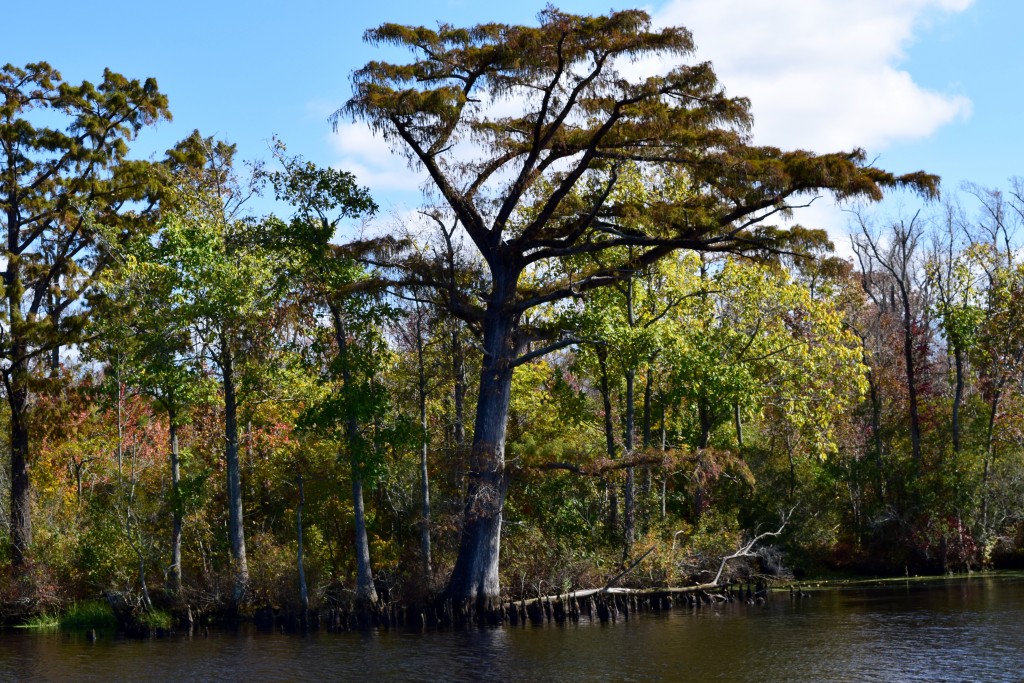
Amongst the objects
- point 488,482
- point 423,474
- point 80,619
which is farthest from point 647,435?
point 80,619

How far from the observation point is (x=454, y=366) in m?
31.1

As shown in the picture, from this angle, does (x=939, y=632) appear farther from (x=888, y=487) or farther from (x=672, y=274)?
(x=888, y=487)

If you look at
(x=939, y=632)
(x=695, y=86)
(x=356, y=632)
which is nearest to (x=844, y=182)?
(x=695, y=86)

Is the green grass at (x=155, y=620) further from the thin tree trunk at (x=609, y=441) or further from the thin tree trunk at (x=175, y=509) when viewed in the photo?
the thin tree trunk at (x=609, y=441)

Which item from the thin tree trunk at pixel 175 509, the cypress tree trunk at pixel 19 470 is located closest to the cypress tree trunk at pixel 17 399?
the cypress tree trunk at pixel 19 470

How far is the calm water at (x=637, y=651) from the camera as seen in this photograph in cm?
1803

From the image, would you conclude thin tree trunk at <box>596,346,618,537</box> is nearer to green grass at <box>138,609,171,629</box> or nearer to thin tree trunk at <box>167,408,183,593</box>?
thin tree trunk at <box>167,408,183,593</box>

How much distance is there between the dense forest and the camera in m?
27.2

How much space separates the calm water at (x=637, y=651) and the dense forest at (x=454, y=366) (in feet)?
11.7

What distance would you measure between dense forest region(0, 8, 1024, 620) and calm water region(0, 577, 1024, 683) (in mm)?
3575

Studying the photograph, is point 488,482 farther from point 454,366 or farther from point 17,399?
point 17,399

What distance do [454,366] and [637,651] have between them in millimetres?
12290

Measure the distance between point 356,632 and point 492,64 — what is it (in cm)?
1393

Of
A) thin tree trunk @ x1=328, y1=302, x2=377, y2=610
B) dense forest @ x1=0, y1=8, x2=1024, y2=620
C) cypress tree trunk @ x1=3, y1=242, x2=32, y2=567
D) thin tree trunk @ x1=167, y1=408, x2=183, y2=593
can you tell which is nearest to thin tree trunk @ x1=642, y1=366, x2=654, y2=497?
dense forest @ x1=0, y1=8, x2=1024, y2=620
